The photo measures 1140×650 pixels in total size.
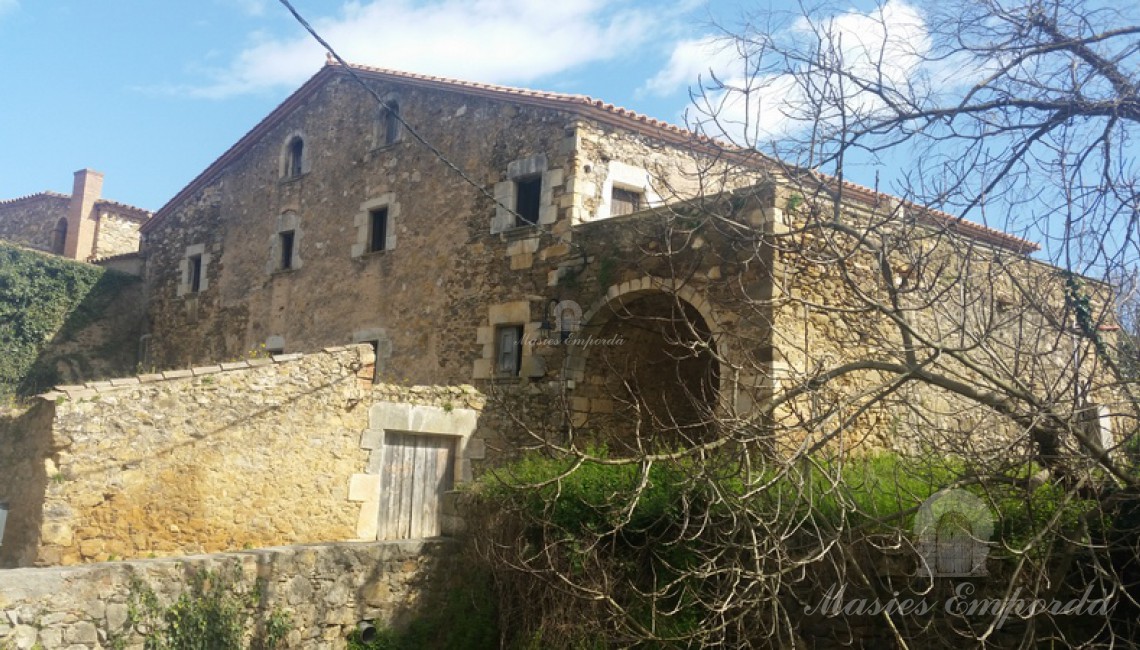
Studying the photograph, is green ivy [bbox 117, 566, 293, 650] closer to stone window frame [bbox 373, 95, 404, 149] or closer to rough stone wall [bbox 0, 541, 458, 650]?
rough stone wall [bbox 0, 541, 458, 650]

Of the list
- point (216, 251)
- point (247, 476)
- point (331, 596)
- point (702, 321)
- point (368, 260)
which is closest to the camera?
point (331, 596)

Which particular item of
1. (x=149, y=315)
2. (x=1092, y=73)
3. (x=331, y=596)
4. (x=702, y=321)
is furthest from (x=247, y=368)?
(x=149, y=315)

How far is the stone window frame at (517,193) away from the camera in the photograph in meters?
10.9

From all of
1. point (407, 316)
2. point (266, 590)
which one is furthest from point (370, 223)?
point (266, 590)

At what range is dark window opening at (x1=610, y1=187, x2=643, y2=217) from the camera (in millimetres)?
11328

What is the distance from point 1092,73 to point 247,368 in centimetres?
696

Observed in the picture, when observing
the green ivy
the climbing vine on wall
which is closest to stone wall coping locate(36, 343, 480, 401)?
the green ivy

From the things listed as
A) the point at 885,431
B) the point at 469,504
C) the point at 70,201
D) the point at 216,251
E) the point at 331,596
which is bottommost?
the point at 331,596

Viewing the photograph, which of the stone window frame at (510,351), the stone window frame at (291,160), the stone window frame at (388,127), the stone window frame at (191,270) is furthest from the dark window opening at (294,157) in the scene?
the stone window frame at (510,351)

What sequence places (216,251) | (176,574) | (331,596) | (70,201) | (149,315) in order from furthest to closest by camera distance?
(70,201) < (149,315) < (216,251) < (331,596) < (176,574)

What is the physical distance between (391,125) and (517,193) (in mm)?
3341

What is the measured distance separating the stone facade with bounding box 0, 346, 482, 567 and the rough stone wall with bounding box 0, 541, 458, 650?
35.4 inches

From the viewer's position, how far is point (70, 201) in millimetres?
22406

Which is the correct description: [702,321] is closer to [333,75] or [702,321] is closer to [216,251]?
[333,75]
